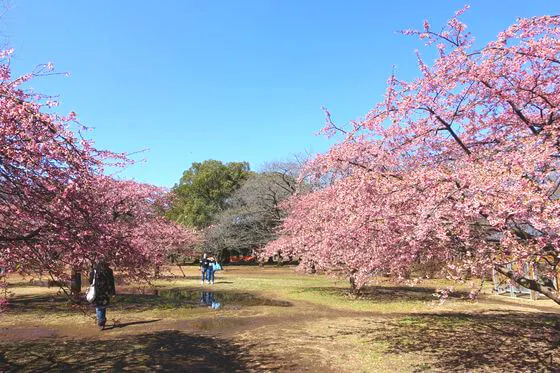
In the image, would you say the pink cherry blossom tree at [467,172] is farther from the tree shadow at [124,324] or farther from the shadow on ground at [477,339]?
the tree shadow at [124,324]

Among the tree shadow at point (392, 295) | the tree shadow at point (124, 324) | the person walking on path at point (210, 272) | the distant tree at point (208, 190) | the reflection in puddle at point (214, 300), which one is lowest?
the tree shadow at point (392, 295)

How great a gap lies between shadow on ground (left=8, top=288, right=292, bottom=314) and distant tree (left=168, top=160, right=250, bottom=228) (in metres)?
32.5

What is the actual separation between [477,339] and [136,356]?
7659 mm

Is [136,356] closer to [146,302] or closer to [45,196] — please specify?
[45,196]

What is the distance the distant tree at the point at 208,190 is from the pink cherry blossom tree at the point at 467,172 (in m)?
43.9

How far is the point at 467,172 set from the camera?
20.5 feet

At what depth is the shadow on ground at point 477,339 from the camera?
779 centimetres

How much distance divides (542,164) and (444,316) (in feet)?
28.2

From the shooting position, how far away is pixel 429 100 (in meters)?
7.48

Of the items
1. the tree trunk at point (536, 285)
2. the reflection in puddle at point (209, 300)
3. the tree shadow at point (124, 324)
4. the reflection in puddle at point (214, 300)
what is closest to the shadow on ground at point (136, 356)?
the tree shadow at point (124, 324)

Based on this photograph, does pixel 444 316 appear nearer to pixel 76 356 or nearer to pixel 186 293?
pixel 76 356

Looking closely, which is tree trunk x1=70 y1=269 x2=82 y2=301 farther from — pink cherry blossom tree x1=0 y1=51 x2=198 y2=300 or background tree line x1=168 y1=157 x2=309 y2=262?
background tree line x1=168 y1=157 x2=309 y2=262

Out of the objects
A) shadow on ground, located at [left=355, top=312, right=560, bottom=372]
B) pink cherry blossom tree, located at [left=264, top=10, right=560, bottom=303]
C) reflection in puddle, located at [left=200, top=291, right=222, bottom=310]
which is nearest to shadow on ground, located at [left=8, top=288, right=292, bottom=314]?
reflection in puddle, located at [left=200, top=291, right=222, bottom=310]

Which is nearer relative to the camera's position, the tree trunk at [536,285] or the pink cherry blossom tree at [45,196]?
the pink cherry blossom tree at [45,196]
